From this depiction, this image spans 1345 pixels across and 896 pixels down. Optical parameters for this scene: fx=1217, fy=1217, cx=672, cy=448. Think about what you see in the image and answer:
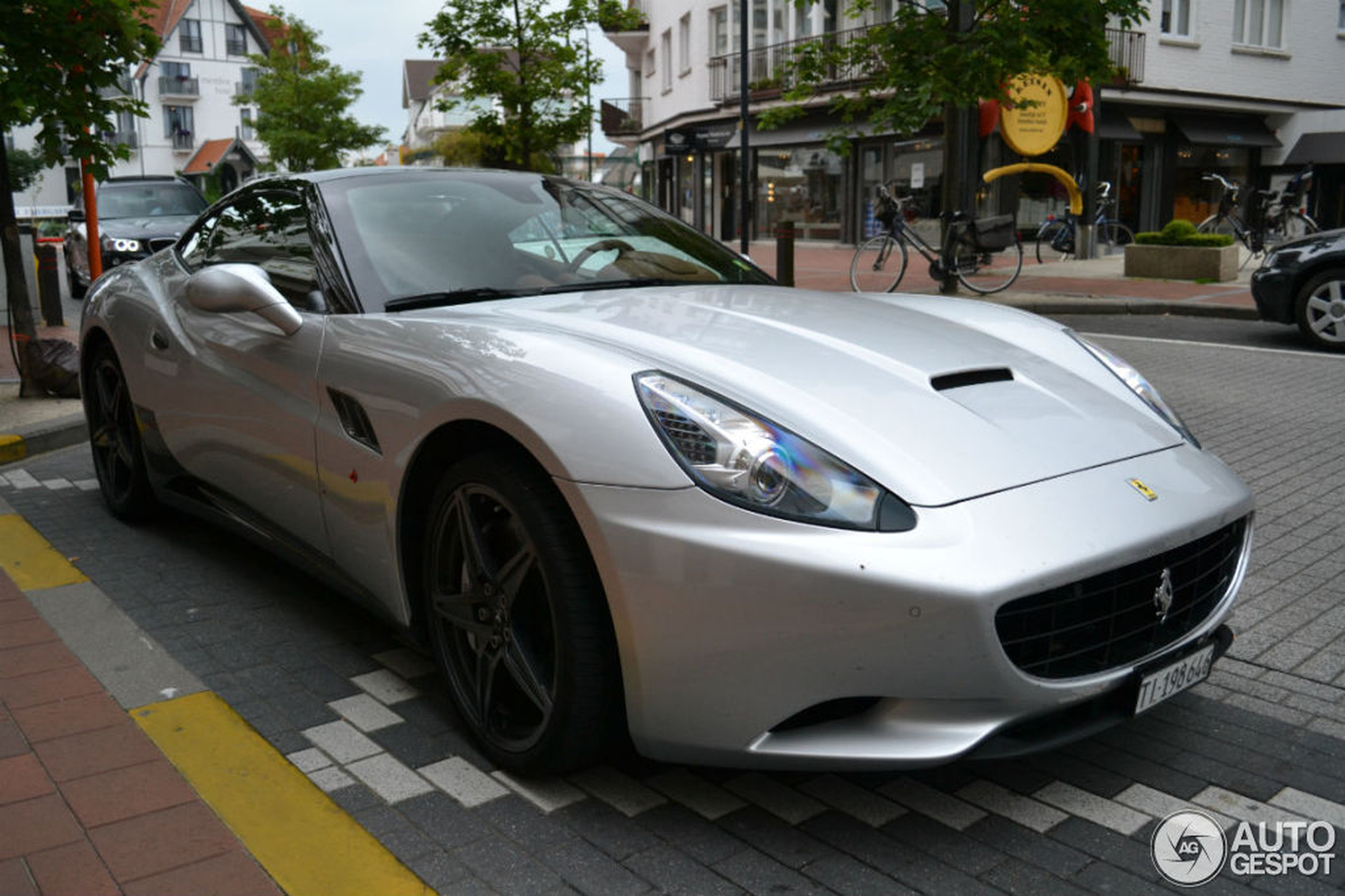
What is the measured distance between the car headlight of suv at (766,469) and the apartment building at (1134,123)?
22.2m

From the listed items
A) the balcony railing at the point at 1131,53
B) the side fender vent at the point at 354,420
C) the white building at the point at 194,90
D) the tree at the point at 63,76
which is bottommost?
the side fender vent at the point at 354,420

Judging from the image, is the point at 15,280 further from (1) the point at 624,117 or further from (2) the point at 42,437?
(1) the point at 624,117

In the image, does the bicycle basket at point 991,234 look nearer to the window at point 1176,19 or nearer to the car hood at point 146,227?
the car hood at point 146,227

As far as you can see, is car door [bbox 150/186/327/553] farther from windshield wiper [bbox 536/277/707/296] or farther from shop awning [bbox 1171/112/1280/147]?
shop awning [bbox 1171/112/1280/147]

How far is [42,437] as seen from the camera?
6.73 m

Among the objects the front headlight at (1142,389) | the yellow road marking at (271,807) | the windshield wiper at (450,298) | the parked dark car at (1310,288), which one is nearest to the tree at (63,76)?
the windshield wiper at (450,298)

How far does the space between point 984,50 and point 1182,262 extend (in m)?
4.30

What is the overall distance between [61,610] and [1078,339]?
3318 millimetres

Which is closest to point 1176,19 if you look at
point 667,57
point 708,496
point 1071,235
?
point 1071,235

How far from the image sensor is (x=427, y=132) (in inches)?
3819

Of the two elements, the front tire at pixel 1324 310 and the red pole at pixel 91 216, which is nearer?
the red pole at pixel 91 216

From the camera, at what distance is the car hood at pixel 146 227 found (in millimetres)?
16500

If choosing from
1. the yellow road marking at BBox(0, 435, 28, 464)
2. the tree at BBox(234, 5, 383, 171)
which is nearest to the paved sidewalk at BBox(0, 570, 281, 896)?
the yellow road marking at BBox(0, 435, 28, 464)

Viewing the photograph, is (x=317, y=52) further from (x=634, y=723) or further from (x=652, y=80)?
(x=634, y=723)
